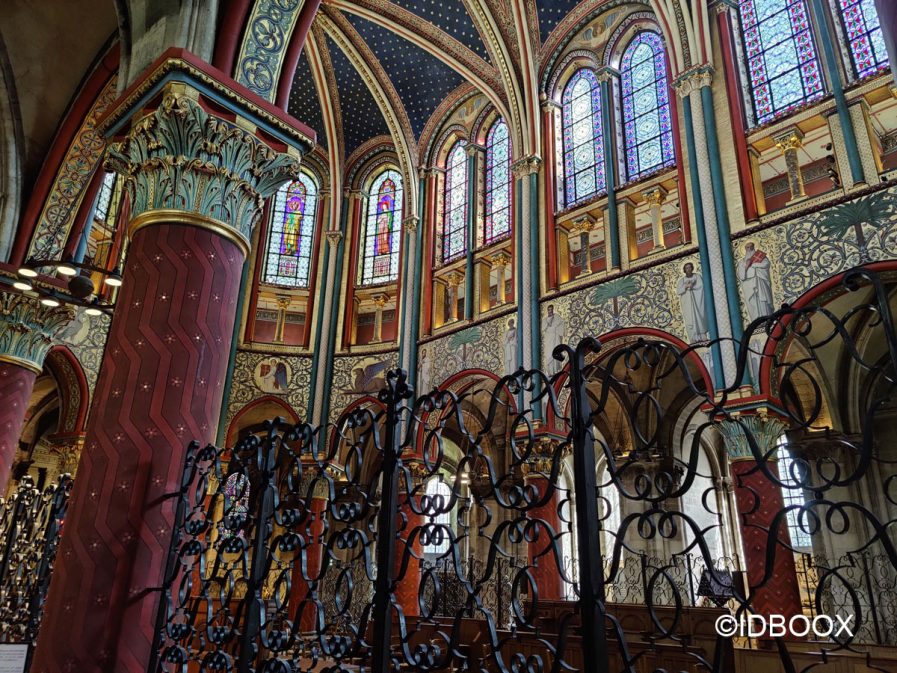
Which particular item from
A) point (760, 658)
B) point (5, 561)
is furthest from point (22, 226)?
point (760, 658)

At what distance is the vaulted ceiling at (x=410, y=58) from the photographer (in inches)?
552

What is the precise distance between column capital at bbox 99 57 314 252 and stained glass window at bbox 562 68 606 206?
874cm

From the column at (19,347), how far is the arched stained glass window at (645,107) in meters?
9.59

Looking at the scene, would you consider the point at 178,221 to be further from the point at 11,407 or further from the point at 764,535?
the point at 764,535

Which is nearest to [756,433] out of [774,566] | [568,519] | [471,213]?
[774,566]

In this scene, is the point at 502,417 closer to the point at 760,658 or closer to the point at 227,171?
the point at 760,658

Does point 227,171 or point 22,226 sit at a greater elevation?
point 22,226

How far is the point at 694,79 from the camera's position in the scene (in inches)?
442

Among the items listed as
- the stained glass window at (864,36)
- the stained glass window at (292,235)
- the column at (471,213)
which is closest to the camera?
the stained glass window at (864,36)

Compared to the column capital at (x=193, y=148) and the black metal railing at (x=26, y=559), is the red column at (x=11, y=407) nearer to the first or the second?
the black metal railing at (x=26, y=559)

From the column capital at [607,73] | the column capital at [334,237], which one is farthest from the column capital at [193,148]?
the column capital at [334,237]

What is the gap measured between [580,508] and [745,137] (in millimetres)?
9683

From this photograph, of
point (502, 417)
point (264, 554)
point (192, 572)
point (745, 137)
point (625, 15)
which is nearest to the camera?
point (264, 554)

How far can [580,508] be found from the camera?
255cm
